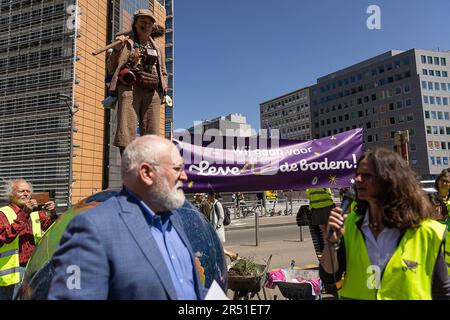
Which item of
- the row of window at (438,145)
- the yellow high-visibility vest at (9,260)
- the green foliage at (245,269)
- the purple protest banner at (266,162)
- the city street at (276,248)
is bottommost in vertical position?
the city street at (276,248)

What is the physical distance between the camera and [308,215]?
472 cm

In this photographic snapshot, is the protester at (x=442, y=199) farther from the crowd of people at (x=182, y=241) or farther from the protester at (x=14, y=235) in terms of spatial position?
the protester at (x=14, y=235)

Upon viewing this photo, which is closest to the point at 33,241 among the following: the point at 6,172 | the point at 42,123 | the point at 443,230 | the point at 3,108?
the point at 443,230

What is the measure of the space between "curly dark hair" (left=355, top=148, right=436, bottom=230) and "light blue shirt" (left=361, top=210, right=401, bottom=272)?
0.06 m

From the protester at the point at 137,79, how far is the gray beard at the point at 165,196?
7.35ft

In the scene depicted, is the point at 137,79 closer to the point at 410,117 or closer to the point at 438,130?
the point at 410,117

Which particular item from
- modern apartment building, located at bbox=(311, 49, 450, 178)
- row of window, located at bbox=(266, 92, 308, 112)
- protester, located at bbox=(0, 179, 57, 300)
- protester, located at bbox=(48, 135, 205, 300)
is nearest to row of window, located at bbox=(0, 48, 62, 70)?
protester, located at bbox=(0, 179, 57, 300)

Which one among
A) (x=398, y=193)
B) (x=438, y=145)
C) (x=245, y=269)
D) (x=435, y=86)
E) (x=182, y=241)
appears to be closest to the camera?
(x=182, y=241)

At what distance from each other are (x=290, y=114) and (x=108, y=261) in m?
120

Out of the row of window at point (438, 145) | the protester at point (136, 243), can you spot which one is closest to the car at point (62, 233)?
the protester at point (136, 243)

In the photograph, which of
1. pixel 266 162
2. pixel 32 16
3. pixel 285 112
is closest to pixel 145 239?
pixel 266 162

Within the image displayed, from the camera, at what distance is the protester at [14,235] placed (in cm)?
424

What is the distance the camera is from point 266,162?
513cm
